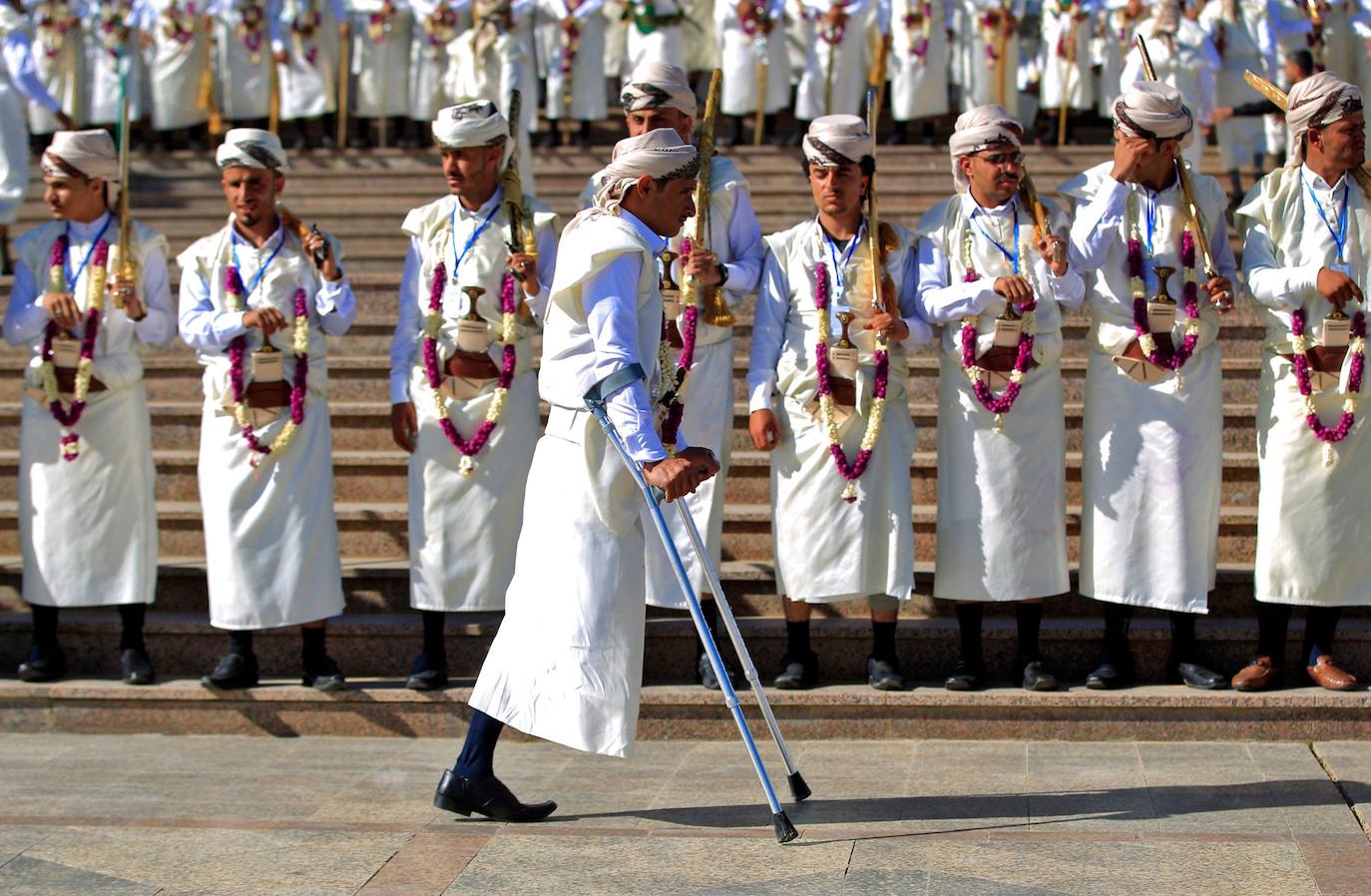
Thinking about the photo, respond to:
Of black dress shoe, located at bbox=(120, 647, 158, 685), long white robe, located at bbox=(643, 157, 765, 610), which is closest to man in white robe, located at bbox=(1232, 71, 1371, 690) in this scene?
long white robe, located at bbox=(643, 157, 765, 610)

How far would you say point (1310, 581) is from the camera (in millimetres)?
7332

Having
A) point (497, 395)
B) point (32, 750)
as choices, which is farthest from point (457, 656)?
point (32, 750)

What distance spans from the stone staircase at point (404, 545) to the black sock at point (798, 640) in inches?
6.3

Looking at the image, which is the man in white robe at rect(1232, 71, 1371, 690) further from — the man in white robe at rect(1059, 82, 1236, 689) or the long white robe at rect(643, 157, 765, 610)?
the long white robe at rect(643, 157, 765, 610)

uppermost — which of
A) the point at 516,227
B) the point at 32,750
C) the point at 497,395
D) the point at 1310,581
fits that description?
the point at 516,227

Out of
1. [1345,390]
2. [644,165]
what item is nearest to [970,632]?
[1345,390]

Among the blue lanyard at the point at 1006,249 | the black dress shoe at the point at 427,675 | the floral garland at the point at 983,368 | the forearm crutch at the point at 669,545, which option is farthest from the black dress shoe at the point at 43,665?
the blue lanyard at the point at 1006,249

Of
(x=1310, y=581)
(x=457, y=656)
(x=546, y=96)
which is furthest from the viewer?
(x=546, y=96)

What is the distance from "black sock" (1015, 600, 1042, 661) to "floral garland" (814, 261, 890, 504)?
794 mm

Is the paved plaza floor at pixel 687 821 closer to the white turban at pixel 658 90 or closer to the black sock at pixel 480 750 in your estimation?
the black sock at pixel 480 750

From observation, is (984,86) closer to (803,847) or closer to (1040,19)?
(1040,19)

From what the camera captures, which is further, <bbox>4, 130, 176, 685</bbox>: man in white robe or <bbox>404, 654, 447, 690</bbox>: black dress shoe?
<bbox>4, 130, 176, 685</bbox>: man in white robe

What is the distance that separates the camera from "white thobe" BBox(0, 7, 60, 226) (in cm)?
1155

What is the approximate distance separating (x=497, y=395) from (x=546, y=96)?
8.32m
